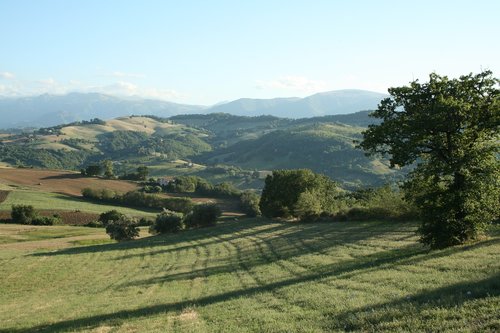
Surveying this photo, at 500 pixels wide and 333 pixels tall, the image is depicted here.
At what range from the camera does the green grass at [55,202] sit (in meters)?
128

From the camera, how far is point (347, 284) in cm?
2331

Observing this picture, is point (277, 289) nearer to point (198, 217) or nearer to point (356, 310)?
point (356, 310)

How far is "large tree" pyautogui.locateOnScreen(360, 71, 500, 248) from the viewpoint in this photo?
29484 millimetres

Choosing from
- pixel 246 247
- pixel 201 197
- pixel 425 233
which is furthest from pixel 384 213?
pixel 201 197

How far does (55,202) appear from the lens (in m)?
137

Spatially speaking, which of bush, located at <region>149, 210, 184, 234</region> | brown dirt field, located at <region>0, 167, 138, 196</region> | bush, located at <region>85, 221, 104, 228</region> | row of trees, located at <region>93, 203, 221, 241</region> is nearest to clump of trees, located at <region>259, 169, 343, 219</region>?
row of trees, located at <region>93, 203, 221, 241</region>

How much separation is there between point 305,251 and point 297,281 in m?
17.1

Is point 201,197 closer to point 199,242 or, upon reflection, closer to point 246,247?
point 199,242

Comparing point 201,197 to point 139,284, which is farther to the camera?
point 201,197

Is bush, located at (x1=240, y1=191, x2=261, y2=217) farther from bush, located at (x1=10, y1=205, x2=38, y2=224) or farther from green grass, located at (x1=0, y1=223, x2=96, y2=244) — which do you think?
bush, located at (x1=10, y1=205, x2=38, y2=224)

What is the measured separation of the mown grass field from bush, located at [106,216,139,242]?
37.0m

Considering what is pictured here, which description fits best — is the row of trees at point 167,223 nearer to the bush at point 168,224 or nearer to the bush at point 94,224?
the bush at point 168,224

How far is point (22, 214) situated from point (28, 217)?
5.95ft

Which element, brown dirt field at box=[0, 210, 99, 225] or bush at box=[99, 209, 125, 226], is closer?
brown dirt field at box=[0, 210, 99, 225]
